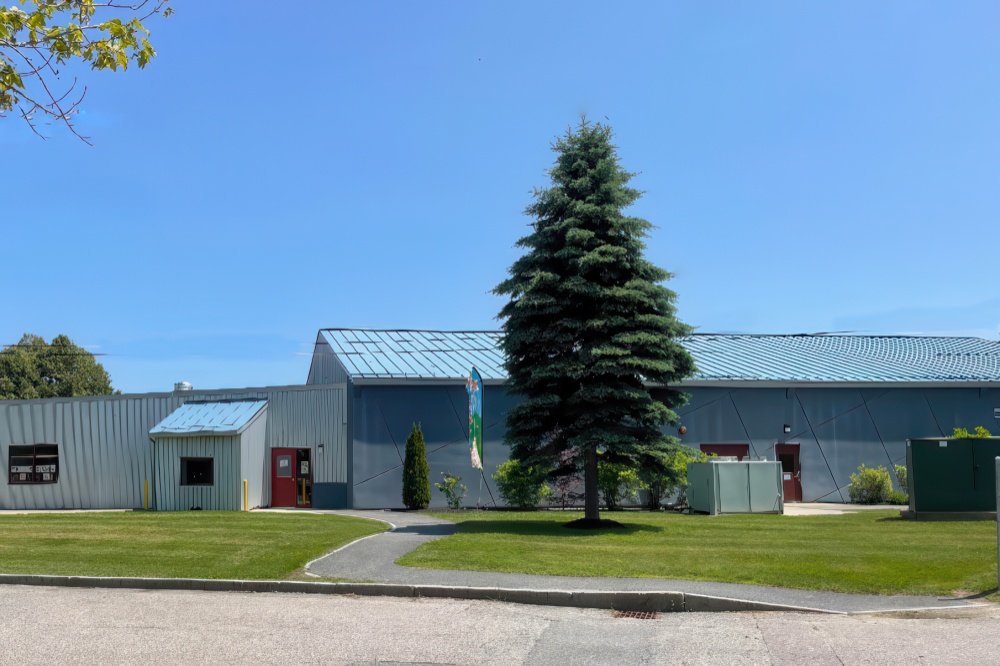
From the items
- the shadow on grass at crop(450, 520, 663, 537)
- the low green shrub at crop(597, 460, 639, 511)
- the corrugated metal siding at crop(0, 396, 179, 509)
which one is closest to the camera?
the shadow on grass at crop(450, 520, 663, 537)

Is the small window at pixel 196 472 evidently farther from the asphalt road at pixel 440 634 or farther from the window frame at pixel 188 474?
the asphalt road at pixel 440 634

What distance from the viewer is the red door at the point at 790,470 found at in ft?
105

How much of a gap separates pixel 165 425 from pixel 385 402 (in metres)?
7.07

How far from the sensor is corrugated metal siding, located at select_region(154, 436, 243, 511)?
2861 centimetres

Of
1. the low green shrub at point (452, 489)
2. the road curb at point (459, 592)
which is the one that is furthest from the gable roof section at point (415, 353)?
the road curb at point (459, 592)

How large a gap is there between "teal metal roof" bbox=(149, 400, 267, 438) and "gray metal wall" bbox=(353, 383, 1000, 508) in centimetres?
357

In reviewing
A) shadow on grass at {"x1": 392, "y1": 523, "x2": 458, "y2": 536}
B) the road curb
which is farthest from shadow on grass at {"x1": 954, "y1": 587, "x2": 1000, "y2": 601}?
shadow on grass at {"x1": 392, "y1": 523, "x2": 458, "y2": 536}

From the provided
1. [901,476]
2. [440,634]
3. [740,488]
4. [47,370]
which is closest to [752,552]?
[440,634]

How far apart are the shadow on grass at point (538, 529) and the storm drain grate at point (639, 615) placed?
23.6 feet

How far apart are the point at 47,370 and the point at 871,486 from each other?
5626 cm

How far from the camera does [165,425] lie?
30.0m

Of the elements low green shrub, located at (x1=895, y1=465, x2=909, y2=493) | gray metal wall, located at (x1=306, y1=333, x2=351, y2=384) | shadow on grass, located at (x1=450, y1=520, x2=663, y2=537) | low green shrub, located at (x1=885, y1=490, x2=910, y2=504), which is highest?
gray metal wall, located at (x1=306, y1=333, x2=351, y2=384)

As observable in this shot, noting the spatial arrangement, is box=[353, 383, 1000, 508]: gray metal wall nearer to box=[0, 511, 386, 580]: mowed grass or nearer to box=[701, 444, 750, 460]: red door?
box=[701, 444, 750, 460]: red door

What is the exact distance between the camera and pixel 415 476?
2802 centimetres
